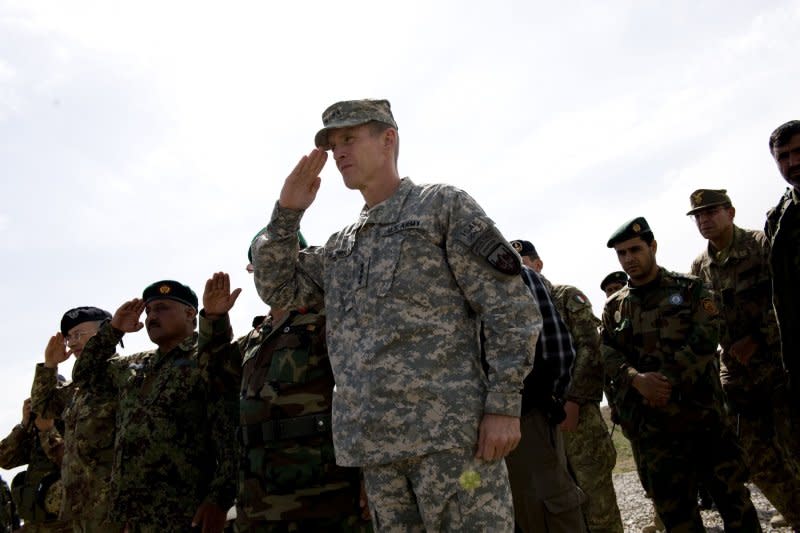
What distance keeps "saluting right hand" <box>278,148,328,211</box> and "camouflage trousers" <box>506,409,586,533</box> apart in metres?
1.68

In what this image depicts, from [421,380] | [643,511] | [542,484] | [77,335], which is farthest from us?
[643,511]

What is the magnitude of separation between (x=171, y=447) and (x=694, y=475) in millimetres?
3809

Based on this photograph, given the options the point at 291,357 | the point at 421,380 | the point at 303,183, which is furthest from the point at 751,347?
the point at 303,183

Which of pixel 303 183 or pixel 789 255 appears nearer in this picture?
pixel 303 183

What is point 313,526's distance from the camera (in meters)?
4.09

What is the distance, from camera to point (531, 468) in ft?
12.9

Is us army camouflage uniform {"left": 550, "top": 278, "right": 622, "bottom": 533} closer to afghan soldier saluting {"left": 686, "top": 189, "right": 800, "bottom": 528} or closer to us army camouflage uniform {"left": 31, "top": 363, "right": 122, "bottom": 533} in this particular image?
afghan soldier saluting {"left": 686, "top": 189, "right": 800, "bottom": 528}

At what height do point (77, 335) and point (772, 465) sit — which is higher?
point (77, 335)

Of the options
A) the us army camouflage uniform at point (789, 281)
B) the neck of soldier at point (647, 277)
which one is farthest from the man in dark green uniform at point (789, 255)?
the neck of soldier at point (647, 277)

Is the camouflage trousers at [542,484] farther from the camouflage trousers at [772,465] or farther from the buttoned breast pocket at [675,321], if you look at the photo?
the camouflage trousers at [772,465]

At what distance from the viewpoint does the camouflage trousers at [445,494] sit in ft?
9.08

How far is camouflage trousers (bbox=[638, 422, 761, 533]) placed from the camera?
528 centimetres

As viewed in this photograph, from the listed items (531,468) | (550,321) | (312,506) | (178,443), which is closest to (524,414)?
(531,468)

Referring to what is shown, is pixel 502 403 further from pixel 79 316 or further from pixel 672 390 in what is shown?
pixel 79 316
